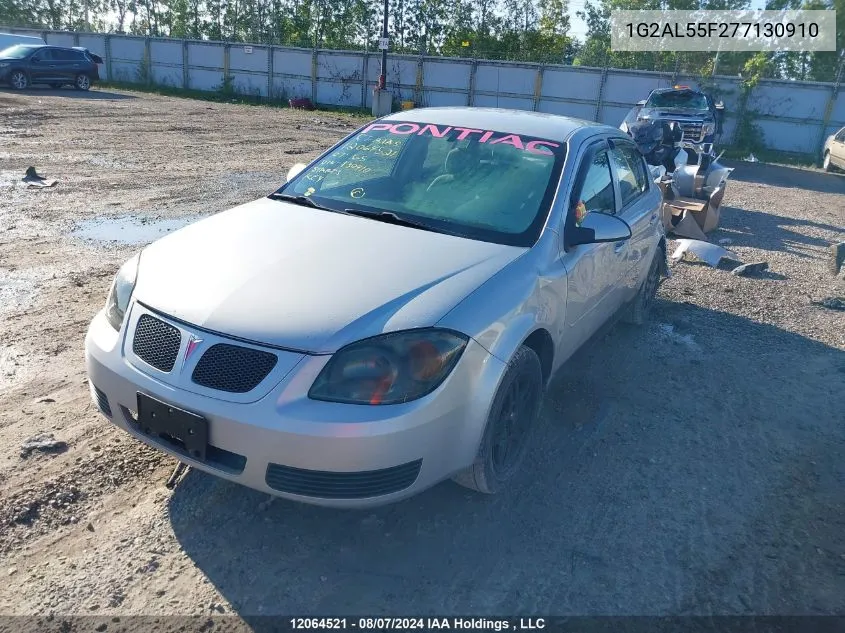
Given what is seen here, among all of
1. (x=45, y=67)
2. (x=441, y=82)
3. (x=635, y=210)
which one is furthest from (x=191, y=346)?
(x=441, y=82)

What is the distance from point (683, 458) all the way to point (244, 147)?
516 inches

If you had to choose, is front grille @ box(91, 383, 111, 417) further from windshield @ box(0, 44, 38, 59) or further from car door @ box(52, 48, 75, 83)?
car door @ box(52, 48, 75, 83)

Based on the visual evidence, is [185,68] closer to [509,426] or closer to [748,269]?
[748,269]

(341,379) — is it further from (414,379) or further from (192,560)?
(192,560)

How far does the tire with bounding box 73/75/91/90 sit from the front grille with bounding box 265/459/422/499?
27588 millimetres

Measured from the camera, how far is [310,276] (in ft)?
9.64

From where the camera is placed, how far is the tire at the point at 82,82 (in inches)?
1008

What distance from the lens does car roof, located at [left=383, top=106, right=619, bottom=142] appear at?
4117mm

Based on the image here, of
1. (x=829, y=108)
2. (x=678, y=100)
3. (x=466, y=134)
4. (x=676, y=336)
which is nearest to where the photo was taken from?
(x=466, y=134)

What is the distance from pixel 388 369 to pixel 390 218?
1.26 metres

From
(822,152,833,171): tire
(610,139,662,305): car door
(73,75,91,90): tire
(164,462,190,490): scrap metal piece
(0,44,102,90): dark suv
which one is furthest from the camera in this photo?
(73,75,91,90): tire

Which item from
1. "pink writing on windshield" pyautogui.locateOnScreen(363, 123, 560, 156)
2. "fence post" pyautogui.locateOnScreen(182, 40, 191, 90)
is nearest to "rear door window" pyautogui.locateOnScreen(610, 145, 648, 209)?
"pink writing on windshield" pyautogui.locateOnScreen(363, 123, 560, 156)

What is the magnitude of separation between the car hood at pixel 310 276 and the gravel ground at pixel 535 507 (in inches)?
36.2

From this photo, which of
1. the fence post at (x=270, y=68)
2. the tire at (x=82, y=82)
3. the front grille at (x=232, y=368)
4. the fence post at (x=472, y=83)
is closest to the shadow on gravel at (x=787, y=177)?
the fence post at (x=472, y=83)
